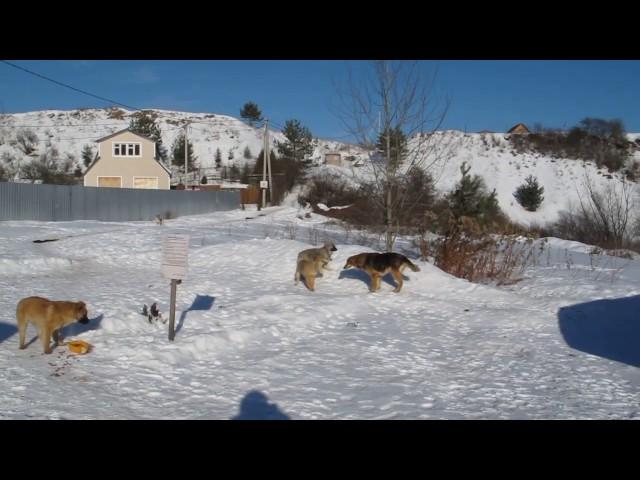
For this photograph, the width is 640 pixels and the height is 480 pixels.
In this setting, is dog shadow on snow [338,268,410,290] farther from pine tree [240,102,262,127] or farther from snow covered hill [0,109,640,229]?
A: pine tree [240,102,262,127]

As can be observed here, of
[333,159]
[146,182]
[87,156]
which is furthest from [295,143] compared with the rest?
[87,156]

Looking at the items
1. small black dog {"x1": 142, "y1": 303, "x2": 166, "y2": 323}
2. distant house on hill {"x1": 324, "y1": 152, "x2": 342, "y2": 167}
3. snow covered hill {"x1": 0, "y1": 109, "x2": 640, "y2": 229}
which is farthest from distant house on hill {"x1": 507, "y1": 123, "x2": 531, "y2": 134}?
small black dog {"x1": 142, "y1": 303, "x2": 166, "y2": 323}

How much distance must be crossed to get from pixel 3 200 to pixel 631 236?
1405 inches

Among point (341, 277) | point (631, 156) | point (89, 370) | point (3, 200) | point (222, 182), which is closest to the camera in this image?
point (89, 370)

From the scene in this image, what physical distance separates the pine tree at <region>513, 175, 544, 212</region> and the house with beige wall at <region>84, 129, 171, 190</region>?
35.9 m

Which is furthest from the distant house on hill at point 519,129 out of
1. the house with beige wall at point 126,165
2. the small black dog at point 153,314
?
the small black dog at point 153,314

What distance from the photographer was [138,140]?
48688 millimetres

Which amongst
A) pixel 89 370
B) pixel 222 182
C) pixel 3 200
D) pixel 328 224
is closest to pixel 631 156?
pixel 328 224

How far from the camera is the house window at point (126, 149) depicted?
4850cm

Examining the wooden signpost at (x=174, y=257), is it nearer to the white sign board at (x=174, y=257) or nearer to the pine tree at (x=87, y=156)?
the white sign board at (x=174, y=257)

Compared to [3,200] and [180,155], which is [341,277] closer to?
[3,200]

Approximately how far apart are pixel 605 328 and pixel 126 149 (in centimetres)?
4695

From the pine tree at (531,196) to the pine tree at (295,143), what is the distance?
1101 inches

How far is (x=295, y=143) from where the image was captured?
220 feet
